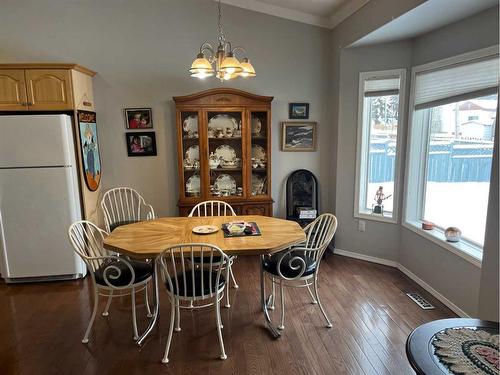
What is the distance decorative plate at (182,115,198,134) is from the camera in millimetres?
3864

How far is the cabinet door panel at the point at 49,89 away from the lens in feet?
10.9

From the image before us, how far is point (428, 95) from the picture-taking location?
3232 millimetres

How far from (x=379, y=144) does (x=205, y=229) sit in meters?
2.28

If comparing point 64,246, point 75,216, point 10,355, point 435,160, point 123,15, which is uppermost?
point 123,15

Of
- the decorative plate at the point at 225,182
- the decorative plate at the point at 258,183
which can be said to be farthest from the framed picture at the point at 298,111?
the decorative plate at the point at 225,182

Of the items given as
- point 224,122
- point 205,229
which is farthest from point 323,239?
point 224,122

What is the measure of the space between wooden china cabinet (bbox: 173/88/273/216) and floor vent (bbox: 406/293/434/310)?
5.64 feet

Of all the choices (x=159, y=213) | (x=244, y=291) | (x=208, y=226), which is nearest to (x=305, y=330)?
(x=244, y=291)

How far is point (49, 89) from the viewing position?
3.34 m

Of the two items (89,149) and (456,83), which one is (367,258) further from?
(89,149)

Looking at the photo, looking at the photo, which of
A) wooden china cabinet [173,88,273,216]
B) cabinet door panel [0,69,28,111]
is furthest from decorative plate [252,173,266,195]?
cabinet door panel [0,69,28,111]

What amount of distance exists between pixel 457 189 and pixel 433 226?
0.46 m

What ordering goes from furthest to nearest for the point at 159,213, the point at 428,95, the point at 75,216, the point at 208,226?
1. the point at 159,213
2. the point at 75,216
3. the point at 428,95
4. the point at 208,226

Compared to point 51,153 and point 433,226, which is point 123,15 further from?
point 433,226
